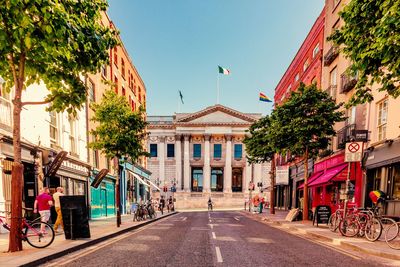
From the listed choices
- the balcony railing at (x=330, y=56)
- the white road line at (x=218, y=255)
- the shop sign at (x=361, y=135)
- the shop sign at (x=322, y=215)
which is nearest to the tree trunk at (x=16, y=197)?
the white road line at (x=218, y=255)

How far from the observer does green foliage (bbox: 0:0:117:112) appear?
5.31 m

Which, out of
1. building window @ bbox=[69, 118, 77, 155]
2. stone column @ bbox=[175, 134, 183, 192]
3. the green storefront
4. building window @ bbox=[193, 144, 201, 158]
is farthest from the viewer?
building window @ bbox=[193, 144, 201, 158]

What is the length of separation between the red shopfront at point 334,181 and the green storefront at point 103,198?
50.6 ft

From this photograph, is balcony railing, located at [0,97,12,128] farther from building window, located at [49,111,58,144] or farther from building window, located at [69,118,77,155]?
building window, located at [69,118,77,155]

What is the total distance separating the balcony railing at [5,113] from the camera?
36.3 ft

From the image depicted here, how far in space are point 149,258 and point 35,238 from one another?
13.1 ft

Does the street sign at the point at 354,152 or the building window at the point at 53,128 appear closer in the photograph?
the street sign at the point at 354,152

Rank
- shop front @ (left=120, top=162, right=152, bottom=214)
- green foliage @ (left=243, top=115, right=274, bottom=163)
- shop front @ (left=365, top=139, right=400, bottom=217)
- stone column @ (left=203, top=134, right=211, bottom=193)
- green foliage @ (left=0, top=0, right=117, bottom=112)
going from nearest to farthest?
green foliage @ (left=0, top=0, right=117, bottom=112) → shop front @ (left=365, top=139, right=400, bottom=217) → green foliage @ (left=243, top=115, right=274, bottom=163) → shop front @ (left=120, top=162, right=152, bottom=214) → stone column @ (left=203, top=134, right=211, bottom=193)

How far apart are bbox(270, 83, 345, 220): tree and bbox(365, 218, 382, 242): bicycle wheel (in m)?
7.10

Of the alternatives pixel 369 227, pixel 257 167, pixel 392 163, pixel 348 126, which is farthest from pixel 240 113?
pixel 369 227

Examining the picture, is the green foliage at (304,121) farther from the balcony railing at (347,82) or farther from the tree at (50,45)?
the tree at (50,45)

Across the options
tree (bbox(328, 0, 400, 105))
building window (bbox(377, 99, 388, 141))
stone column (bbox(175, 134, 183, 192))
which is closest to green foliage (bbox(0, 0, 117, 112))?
tree (bbox(328, 0, 400, 105))

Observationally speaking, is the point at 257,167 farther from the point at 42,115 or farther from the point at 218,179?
the point at 42,115

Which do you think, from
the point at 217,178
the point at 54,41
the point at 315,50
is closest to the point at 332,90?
the point at 315,50
